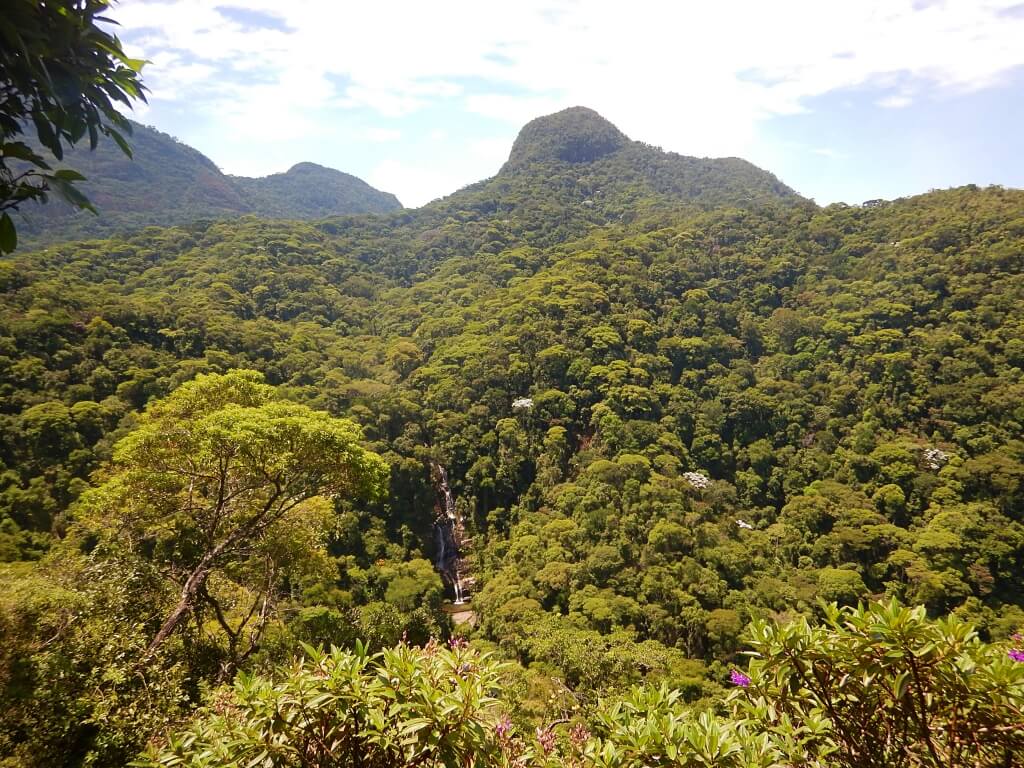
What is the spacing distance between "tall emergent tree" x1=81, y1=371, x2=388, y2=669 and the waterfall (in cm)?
1653

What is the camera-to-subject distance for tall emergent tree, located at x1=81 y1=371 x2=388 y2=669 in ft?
27.0

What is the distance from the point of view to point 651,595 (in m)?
19.4

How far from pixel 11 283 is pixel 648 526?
122 feet

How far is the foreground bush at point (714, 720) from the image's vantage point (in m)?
2.75

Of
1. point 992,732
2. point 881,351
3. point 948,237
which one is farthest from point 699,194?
point 992,732

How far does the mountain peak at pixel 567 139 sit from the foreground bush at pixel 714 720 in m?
105

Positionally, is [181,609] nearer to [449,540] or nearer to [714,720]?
[714,720]

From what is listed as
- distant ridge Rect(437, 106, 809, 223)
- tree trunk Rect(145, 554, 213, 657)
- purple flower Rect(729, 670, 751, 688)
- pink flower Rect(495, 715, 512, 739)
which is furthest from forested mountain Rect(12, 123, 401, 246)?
purple flower Rect(729, 670, 751, 688)

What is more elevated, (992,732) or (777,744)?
(992,732)

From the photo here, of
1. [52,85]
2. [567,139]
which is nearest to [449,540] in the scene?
[52,85]

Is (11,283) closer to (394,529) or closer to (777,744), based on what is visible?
(394,529)

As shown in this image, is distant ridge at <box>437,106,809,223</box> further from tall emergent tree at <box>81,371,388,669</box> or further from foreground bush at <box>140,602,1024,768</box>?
foreground bush at <box>140,602,1024,768</box>

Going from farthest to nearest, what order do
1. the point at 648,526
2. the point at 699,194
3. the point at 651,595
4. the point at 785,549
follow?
the point at 699,194
the point at 785,549
the point at 648,526
the point at 651,595

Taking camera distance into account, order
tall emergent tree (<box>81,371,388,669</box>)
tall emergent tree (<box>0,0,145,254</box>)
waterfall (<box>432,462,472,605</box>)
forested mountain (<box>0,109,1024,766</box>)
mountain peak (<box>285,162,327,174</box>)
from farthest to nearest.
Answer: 1. mountain peak (<box>285,162,327,174</box>)
2. waterfall (<box>432,462,472,605</box>)
3. tall emergent tree (<box>81,371,388,669</box>)
4. forested mountain (<box>0,109,1024,766</box>)
5. tall emergent tree (<box>0,0,145,254</box>)
